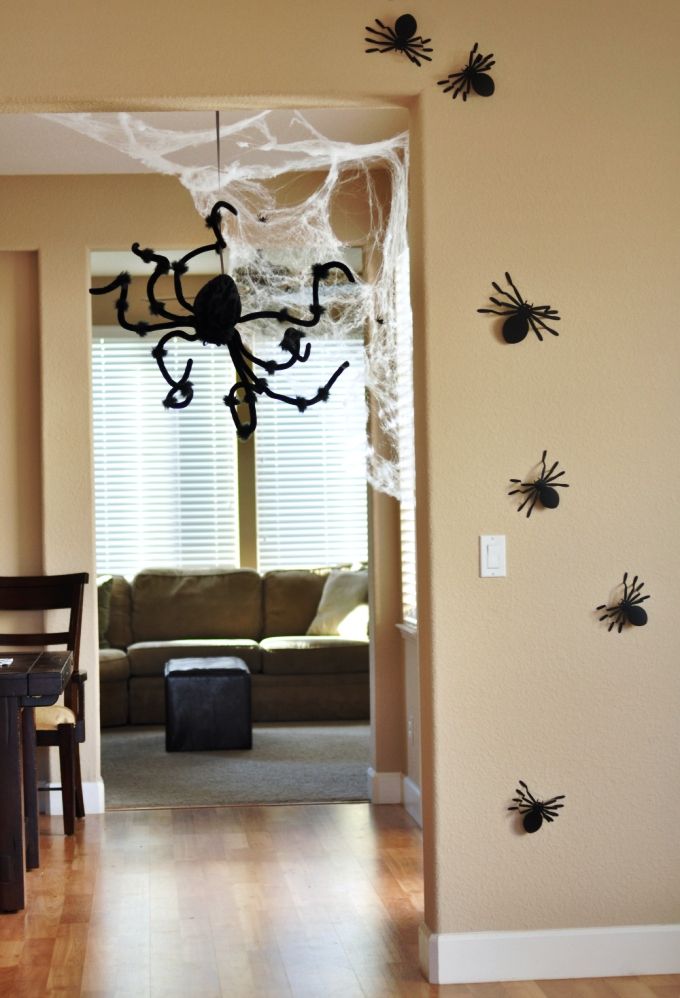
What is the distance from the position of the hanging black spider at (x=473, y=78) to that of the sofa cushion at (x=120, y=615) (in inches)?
219

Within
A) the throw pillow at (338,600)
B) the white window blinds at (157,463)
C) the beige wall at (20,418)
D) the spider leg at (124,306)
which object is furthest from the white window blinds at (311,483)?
the spider leg at (124,306)

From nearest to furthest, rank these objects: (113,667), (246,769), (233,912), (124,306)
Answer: (124,306), (233,912), (246,769), (113,667)

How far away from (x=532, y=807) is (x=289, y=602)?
17.1ft

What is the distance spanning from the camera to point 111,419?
28.6 feet

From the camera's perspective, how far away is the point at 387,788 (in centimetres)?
551

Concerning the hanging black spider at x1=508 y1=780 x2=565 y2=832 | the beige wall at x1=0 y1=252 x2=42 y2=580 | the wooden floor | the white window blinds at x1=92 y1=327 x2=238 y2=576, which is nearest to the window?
the white window blinds at x1=92 y1=327 x2=238 y2=576

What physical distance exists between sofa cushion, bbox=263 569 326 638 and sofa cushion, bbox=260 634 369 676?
42cm

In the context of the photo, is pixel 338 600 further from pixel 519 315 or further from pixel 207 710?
pixel 519 315

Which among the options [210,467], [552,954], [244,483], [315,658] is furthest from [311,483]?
[552,954]

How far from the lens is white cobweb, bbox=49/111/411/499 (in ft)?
16.1

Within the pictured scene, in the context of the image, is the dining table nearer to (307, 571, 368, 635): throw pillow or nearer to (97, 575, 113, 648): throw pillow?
(97, 575, 113, 648): throw pillow

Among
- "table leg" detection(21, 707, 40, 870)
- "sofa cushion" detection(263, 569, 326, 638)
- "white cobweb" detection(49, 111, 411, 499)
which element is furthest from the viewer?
"sofa cushion" detection(263, 569, 326, 638)

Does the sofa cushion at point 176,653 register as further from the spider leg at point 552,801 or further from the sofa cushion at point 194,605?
the spider leg at point 552,801

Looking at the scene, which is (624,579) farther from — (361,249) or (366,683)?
(366,683)
